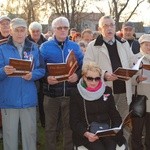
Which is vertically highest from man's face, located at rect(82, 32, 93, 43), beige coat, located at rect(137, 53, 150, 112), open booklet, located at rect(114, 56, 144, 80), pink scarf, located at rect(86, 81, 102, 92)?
man's face, located at rect(82, 32, 93, 43)

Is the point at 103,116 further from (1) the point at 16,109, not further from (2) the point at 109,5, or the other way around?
(2) the point at 109,5

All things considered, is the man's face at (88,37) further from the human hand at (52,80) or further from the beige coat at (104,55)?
the human hand at (52,80)

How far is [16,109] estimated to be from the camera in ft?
17.0

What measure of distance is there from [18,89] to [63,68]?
0.67 metres

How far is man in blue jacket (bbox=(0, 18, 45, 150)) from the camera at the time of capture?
5.12 meters

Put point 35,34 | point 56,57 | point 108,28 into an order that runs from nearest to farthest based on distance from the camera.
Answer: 1. point 56,57
2. point 108,28
3. point 35,34

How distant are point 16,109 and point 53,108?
0.71m

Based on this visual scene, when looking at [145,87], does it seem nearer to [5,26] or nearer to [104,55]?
[104,55]

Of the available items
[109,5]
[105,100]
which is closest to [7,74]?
[105,100]

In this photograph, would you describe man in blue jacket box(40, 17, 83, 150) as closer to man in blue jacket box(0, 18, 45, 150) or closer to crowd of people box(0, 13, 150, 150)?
crowd of people box(0, 13, 150, 150)

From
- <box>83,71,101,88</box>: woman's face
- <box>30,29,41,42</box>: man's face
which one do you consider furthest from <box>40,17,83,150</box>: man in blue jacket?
<box>30,29,41,42</box>: man's face

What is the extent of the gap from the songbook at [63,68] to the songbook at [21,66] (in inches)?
10.9

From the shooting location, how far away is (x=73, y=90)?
5.08m

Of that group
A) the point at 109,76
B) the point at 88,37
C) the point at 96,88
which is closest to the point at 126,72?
the point at 109,76
